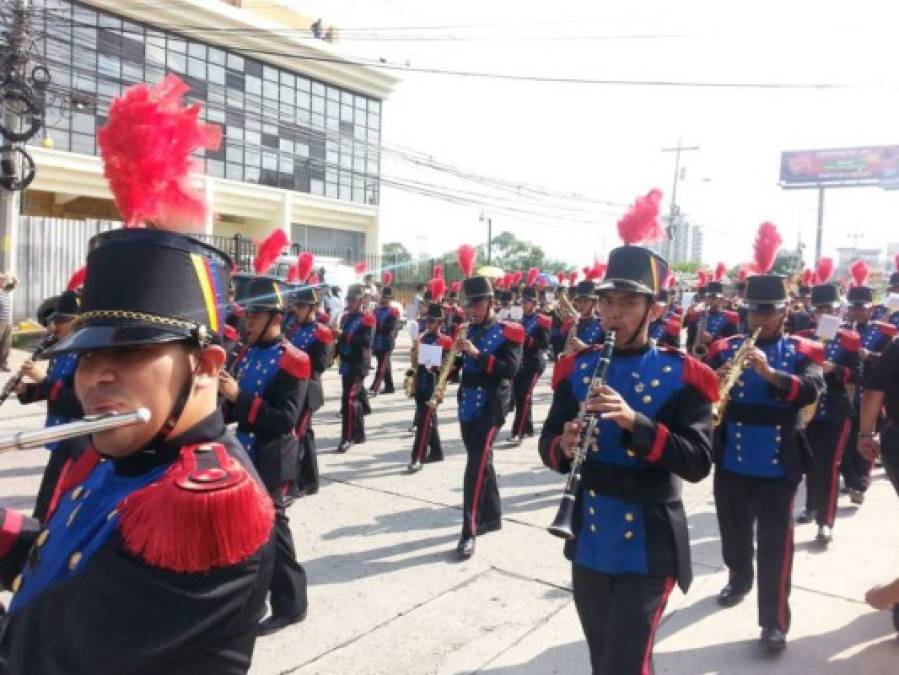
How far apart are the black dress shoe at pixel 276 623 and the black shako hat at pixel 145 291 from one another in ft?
10.1

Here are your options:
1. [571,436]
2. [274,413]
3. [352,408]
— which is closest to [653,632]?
[571,436]

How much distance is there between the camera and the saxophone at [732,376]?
454 centimetres

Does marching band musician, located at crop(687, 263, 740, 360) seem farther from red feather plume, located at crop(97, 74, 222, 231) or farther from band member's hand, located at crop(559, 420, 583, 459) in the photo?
red feather plume, located at crop(97, 74, 222, 231)

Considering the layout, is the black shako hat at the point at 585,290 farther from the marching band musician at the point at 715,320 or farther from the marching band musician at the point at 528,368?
the marching band musician at the point at 715,320

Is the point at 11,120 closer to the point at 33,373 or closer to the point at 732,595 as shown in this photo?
the point at 33,373

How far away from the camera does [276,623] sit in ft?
14.3

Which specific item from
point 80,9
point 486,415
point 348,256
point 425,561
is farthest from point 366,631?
point 348,256

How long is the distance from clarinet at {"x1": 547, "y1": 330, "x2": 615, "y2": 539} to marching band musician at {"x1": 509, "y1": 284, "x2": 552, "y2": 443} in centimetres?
648

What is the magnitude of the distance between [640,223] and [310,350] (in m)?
4.69

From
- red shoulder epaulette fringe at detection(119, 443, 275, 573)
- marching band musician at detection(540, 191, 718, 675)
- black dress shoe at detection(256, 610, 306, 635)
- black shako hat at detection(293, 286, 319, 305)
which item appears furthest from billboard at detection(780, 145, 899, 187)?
red shoulder epaulette fringe at detection(119, 443, 275, 573)

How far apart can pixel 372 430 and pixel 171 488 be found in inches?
358

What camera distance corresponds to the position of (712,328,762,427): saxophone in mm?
4535

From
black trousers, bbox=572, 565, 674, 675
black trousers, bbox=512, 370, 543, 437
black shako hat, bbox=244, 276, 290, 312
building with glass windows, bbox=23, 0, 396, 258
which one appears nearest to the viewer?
A: black trousers, bbox=572, 565, 674, 675

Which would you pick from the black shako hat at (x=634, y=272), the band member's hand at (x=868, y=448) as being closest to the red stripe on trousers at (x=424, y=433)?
the band member's hand at (x=868, y=448)
